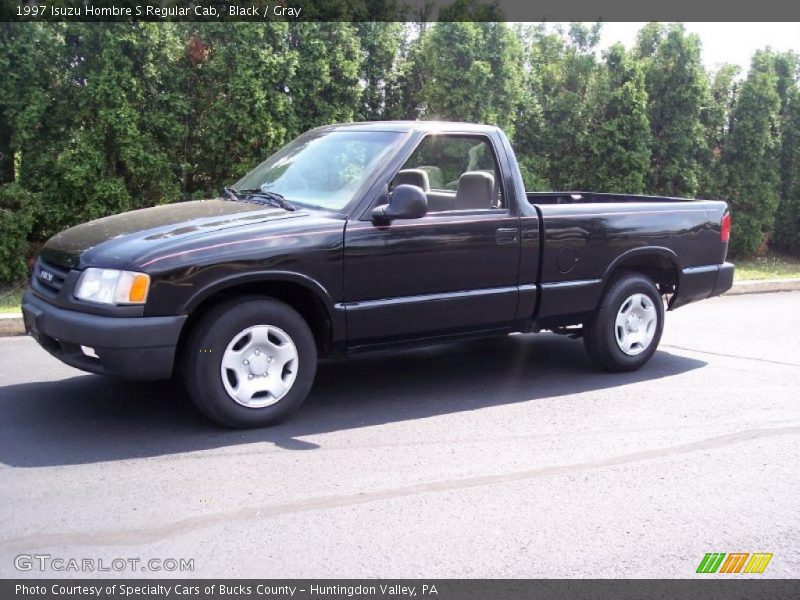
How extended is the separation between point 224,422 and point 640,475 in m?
2.45

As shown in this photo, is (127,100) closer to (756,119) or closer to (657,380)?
(657,380)

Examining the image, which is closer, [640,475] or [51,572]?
[51,572]

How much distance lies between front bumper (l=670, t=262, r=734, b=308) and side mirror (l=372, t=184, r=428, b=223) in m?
2.86

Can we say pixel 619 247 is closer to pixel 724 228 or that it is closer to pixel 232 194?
pixel 724 228

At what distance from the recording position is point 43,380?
249 inches

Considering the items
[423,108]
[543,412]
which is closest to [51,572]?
[543,412]

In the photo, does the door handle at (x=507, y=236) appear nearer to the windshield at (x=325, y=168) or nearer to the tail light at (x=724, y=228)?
the windshield at (x=325, y=168)

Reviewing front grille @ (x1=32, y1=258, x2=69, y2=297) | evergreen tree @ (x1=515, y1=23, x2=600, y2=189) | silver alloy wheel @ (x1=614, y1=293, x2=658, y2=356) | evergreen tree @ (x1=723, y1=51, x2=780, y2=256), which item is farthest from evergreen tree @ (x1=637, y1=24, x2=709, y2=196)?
front grille @ (x1=32, y1=258, x2=69, y2=297)

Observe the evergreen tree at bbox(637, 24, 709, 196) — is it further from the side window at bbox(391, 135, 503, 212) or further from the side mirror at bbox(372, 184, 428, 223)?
the side mirror at bbox(372, 184, 428, 223)

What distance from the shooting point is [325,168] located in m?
6.09

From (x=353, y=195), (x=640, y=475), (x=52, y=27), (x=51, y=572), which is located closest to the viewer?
(x=51, y=572)

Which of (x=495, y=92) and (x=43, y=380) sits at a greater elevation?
(x=495, y=92)

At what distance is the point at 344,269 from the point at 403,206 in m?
0.55

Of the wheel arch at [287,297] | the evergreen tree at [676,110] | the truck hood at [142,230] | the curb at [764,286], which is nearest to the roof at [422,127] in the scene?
the truck hood at [142,230]
